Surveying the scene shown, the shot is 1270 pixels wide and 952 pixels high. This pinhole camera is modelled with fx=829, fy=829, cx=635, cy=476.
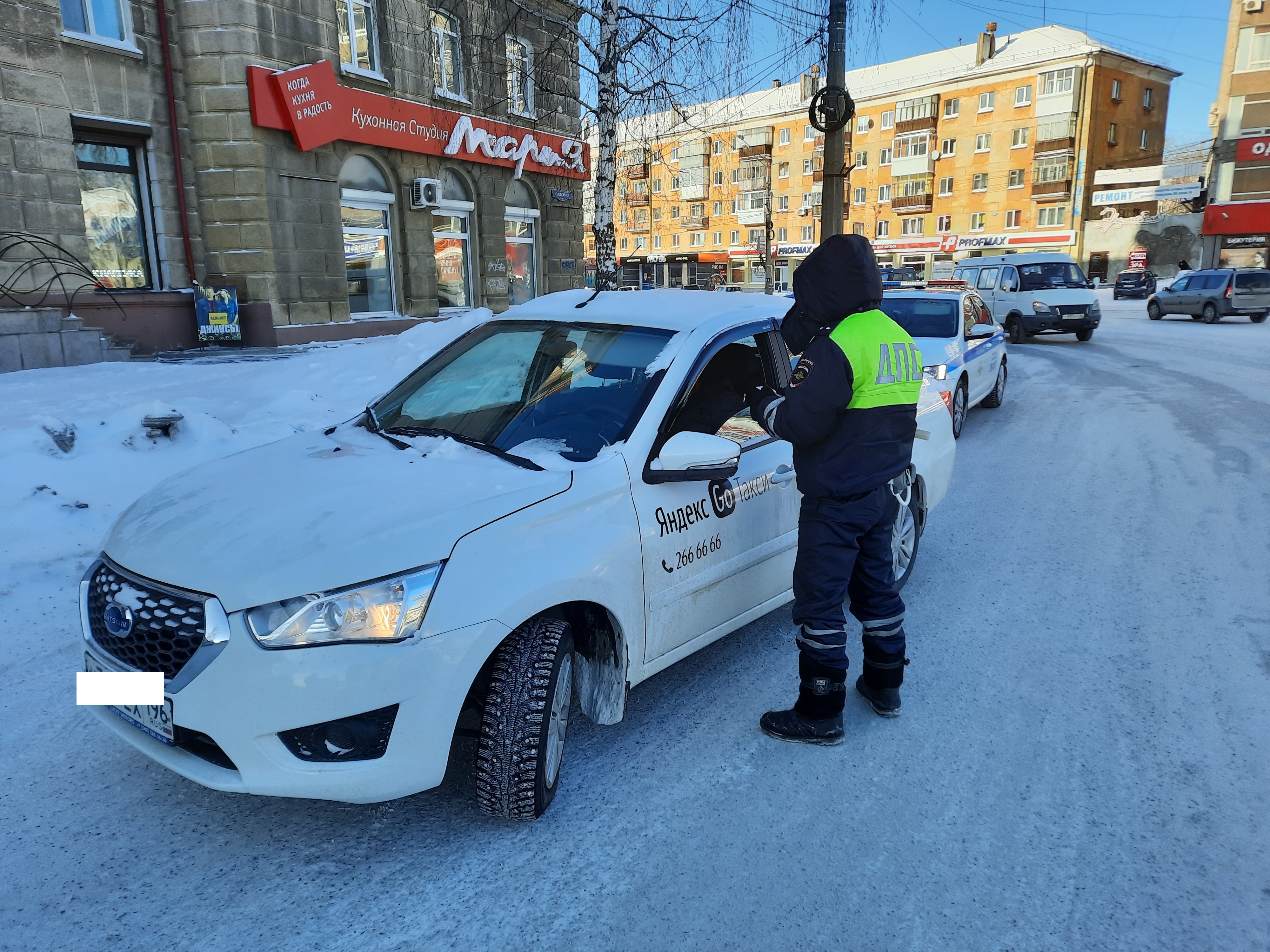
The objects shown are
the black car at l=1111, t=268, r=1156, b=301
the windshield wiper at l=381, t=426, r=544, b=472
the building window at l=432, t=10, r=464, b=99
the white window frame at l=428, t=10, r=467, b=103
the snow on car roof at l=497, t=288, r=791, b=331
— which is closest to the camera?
the windshield wiper at l=381, t=426, r=544, b=472

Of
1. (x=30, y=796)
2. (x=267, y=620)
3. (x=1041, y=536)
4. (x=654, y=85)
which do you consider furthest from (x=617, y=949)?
(x=654, y=85)

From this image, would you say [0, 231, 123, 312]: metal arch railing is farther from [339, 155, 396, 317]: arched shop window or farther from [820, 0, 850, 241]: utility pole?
[820, 0, 850, 241]: utility pole

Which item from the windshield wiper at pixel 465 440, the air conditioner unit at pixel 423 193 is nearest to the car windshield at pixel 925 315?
the windshield wiper at pixel 465 440

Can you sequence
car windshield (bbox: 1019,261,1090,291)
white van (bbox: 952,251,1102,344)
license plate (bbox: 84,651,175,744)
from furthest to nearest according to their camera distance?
car windshield (bbox: 1019,261,1090,291), white van (bbox: 952,251,1102,344), license plate (bbox: 84,651,175,744)

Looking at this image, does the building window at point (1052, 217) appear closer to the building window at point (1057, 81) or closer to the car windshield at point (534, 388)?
the building window at point (1057, 81)

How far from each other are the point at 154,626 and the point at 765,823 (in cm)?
194

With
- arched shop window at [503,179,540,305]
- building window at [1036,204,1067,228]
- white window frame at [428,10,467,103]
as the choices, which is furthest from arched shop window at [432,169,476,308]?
building window at [1036,204,1067,228]

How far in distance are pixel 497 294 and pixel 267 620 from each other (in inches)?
700

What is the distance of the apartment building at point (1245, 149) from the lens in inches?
1817

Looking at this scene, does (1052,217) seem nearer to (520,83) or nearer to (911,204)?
(911,204)

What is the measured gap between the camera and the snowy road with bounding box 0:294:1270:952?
226cm

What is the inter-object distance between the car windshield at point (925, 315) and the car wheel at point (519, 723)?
25.6ft

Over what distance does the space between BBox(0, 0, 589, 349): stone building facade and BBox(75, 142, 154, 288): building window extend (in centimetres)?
2

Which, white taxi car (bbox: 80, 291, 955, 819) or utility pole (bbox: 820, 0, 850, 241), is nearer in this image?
white taxi car (bbox: 80, 291, 955, 819)
